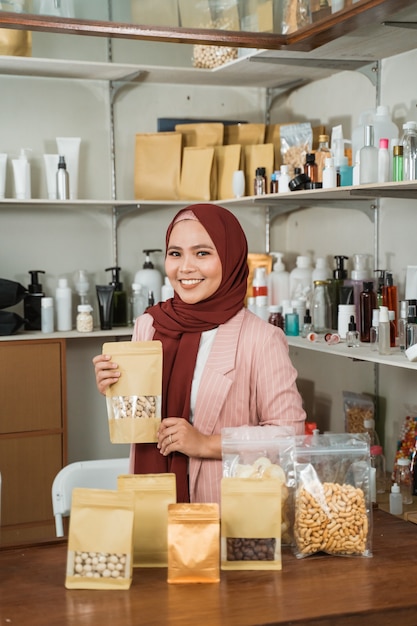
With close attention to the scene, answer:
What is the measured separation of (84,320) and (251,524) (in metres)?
2.06

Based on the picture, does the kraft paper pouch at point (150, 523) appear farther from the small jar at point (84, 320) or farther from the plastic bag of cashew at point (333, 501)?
the small jar at point (84, 320)

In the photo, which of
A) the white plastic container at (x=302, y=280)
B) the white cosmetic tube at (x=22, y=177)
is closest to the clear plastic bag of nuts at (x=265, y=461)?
the white plastic container at (x=302, y=280)

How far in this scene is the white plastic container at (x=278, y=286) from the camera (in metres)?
3.46

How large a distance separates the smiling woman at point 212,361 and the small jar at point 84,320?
140 centimetres

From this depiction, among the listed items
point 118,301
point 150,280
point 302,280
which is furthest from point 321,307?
point 118,301

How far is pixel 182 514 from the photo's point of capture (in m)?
1.53

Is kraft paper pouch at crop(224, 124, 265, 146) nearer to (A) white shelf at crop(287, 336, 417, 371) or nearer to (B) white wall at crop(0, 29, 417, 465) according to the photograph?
(B) white wall at crop(0, 29, 417, 465)

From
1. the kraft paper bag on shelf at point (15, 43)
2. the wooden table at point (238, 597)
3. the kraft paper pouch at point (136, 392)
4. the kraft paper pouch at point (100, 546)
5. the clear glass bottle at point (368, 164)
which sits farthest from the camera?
the kraft paper bag on shelf at point (15, 43)

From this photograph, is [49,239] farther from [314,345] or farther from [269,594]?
[269,594]

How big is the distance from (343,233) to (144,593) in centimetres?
214

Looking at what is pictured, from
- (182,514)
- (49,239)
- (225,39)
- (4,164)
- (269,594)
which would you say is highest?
(225,39)

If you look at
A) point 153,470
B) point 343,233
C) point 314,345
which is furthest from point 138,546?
point 343,233

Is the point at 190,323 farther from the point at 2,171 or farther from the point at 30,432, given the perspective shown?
the point at 2,171

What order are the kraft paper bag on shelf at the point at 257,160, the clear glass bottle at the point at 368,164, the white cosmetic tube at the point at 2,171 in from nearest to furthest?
the clear glass bottle at the point at 368,164 → the white cosmetic tube at the point at 2,171 → the kraft paper bag on shelf at the point at 257,160
